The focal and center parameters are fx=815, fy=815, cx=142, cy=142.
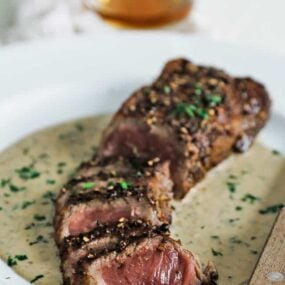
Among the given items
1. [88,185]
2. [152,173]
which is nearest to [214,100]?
[152,173]

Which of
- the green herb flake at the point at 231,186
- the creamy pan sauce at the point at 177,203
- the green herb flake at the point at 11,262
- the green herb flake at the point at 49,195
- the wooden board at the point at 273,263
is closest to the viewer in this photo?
the wooden board at the point at 273,263

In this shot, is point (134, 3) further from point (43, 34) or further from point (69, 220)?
point (69, 220)

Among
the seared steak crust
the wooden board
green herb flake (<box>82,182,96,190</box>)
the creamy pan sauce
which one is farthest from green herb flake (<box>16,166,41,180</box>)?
the wooden board

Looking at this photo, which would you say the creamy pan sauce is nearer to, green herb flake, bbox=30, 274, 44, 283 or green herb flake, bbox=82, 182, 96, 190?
green herb flake, bbox=30, 274, 44, 283

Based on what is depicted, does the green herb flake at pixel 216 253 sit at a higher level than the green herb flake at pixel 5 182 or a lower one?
higher

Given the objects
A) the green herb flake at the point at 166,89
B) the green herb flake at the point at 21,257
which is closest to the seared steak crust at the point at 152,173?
the green herb flake at the point at 166,89

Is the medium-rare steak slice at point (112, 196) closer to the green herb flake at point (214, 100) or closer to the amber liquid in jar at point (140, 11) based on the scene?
the green herb flake at point (214, 100)

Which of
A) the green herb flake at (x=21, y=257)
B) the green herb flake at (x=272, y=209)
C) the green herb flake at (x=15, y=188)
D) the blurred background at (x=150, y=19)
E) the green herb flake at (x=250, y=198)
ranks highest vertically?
the blurred background at (x=150, y=19)
